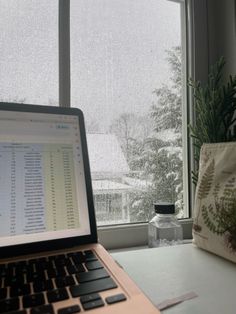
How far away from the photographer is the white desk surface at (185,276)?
0.44 meters

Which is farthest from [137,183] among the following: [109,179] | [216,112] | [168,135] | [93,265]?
[93,265]

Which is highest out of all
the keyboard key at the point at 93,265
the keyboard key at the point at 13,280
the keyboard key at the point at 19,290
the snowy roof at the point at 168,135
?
the snowy roof at the point at 168,135

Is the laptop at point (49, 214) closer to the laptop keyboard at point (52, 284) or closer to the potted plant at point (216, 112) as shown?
the laptop keyboard at point (52, 284)

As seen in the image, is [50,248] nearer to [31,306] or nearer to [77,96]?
[31,306]

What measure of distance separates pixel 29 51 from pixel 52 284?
64 cm

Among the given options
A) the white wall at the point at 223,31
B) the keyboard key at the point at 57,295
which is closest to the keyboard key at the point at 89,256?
the keyboard key at the point at 57,295

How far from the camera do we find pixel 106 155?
0.84 m

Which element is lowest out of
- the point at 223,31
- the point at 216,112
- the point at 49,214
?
the point at 49,214

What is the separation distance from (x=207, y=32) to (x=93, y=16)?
0.40 m

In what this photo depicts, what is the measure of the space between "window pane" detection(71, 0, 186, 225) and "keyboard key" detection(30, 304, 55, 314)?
19.2 inches

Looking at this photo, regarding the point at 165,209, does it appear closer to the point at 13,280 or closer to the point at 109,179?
the point at 109,179

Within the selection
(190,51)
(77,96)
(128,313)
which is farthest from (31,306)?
(190,51)

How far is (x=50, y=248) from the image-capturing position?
0.51m

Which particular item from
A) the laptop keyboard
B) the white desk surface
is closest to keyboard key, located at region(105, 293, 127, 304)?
the laptop keyboard
